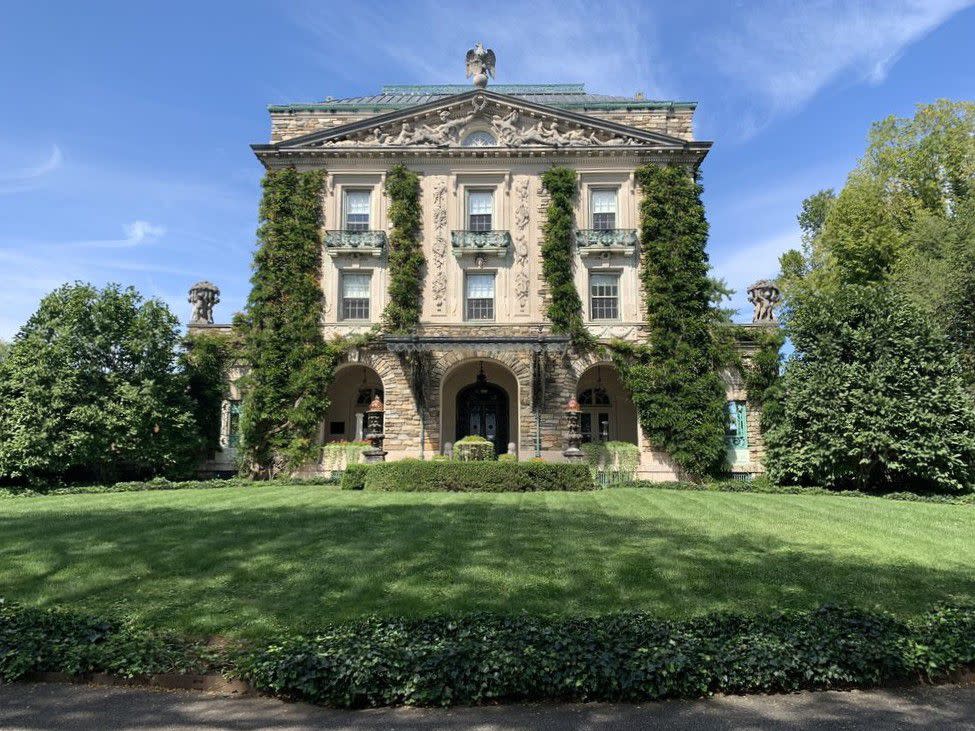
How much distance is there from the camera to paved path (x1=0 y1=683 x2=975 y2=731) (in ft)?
16.1

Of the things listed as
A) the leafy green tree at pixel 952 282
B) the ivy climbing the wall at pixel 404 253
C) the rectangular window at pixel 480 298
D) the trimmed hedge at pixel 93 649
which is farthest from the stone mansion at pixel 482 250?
the trimmed hedge at pixel 93 649

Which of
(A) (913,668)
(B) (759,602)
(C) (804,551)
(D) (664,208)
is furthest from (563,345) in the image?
(A) (913,668)

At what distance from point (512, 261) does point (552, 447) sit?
715 cm

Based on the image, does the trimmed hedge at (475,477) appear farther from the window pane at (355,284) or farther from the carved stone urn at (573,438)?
the window pane at (355,284)

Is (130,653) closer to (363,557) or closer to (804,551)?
(363,557)

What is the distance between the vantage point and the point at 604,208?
25250 millimetres

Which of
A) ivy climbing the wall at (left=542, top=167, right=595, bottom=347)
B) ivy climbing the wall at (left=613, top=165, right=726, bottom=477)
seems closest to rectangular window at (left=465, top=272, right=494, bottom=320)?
ivy climbing the wall at (left=542, top=167, right=595, bottom=347)

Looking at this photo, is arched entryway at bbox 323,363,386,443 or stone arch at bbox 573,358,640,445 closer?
arched entryway at bbox 323,363,386,443

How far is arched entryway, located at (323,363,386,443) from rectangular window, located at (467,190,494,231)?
278 inches

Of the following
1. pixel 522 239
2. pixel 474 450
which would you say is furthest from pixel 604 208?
pixel 474 450

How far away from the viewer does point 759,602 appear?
7.08 m

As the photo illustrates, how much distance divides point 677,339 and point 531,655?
1958 cm

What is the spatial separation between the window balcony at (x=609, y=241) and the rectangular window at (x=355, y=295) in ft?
27.4

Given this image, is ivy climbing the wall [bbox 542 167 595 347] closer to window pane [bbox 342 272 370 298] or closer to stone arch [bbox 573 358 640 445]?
stone arch [bbox 573 358 640 445]
